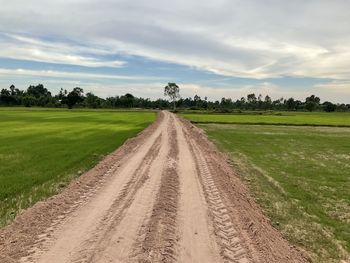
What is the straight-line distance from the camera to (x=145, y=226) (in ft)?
30.6

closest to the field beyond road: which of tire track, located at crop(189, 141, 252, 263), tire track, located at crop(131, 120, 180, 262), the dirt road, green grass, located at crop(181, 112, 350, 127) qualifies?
the dirt road

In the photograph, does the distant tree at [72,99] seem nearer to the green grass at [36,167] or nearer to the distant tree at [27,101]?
the distant tree at [27,101]

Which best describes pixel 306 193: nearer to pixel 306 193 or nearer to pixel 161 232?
pixel 306 193

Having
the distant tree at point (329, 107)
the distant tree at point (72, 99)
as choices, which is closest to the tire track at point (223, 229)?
the distant tree at point (72, 99)

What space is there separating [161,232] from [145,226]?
56 centimetres

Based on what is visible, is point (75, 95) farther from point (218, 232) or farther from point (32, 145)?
point (218, 232)

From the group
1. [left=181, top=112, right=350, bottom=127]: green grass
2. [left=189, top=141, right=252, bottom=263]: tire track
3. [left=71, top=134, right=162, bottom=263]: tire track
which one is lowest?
[left=181, top=112, right=350, bottom=127]: green grass

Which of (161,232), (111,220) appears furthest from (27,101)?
(161,232)

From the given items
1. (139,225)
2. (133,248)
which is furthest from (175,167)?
(133,248)

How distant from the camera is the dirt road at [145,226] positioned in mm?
7699

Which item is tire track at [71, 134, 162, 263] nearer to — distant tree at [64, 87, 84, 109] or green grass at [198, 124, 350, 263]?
green grass at [198, 124, 350, 263]

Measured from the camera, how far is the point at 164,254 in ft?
25.2

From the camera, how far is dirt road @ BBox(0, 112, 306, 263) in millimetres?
7699

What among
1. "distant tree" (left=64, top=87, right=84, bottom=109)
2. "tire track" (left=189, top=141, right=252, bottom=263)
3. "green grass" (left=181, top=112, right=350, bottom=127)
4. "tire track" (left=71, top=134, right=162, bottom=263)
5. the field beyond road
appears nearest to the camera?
"tire track" (left=71, top=134, right=162, bottom=263)
